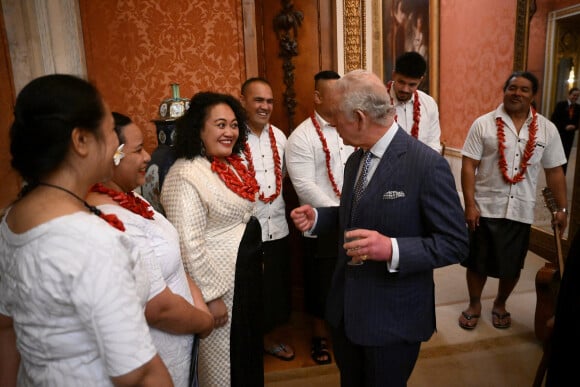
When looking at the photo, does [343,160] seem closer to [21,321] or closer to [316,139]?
[316,139]

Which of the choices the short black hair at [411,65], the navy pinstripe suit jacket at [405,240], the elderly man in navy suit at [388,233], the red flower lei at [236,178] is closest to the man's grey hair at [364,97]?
the elderly man in navy suit at [388,233]

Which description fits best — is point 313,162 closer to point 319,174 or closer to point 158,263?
point 319,174

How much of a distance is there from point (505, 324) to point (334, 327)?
2107mm

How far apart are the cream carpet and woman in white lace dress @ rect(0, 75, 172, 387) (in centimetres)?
198

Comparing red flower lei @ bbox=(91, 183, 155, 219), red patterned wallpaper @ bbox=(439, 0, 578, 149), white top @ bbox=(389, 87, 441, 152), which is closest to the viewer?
red flower lei @ bbox=(91, 183, 155, 219)

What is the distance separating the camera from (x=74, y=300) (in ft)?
2.84

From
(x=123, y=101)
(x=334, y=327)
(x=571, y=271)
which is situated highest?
(x=123, y=101)

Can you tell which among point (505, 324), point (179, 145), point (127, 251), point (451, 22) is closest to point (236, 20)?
point (179, 145)

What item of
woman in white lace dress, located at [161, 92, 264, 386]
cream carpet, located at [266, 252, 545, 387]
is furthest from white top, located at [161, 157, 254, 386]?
cream carpet, located at [266, 252, 545, 387]

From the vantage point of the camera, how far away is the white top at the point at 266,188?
9.47 ft

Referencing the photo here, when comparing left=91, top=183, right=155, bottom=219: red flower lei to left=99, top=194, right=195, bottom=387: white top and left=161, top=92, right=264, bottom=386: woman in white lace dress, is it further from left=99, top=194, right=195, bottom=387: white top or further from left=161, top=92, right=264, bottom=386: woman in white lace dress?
left=161, top=92, right=264, bottom=386: woman in white lace dress

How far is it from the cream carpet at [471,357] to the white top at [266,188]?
3.11 feet

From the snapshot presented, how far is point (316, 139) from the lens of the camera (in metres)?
2.91

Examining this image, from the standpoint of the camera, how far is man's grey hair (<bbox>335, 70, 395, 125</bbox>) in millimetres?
1499
